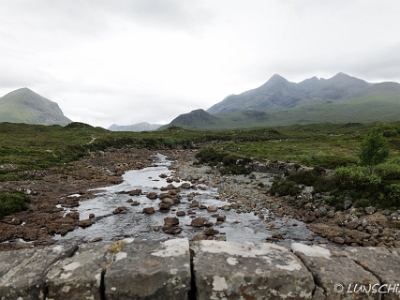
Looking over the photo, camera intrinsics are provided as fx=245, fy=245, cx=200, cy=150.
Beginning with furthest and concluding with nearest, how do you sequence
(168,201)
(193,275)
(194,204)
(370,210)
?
1. (168,201)
2. (194,204)
3. (370,210)
4. (193,275)

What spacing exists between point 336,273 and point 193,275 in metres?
2.69

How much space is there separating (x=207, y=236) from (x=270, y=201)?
854cm

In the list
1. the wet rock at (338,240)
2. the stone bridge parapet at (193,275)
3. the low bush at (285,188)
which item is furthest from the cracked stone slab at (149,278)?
the low bush at (285,188)

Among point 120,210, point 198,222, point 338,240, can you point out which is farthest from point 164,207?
point 338,240

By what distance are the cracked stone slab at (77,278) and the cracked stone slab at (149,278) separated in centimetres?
21

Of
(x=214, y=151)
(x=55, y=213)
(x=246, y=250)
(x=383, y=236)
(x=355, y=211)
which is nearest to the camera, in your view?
(x=246, y=250)

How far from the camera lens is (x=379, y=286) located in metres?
4.44

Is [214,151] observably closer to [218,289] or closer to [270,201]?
[270,201]

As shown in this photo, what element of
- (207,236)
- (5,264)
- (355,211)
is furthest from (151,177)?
(5,264)

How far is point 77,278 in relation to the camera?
434 cm

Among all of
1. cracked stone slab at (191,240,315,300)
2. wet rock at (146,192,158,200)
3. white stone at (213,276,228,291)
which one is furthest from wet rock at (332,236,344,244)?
wet rock at (146,192,158,200)

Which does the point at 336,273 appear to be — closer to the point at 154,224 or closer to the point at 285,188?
the point at 154,224

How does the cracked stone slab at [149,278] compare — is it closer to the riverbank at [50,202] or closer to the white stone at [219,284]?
the white stone at [219,284]

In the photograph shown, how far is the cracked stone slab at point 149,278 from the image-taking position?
14.1 feet
